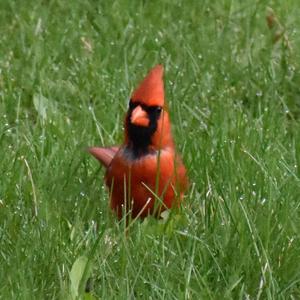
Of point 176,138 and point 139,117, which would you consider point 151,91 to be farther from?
point 176,138

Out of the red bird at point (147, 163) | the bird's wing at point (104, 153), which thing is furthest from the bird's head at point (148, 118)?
the bird's wing at point (104, 153)

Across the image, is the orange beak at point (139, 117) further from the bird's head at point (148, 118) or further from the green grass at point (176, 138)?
the green grass at point (176, 138)

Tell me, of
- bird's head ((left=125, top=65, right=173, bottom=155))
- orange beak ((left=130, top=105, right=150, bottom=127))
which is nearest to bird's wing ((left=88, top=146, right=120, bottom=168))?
bird's head ((left=125, top=65, right=173, bottom=155))

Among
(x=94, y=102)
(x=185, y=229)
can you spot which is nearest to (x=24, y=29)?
(x=94, y=102)

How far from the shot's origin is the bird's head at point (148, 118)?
404cm

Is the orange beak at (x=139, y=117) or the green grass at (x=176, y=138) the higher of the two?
the orange beak at (x=139, y=117)

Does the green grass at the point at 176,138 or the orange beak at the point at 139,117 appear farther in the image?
the orange beak at the point at 139,117

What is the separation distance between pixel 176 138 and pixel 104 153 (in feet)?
1.51

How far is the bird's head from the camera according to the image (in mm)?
4039

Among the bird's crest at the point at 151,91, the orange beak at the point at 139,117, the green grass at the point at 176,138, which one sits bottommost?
the green grass at the point at 176,138

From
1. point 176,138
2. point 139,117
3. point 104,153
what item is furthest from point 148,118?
point 176,138

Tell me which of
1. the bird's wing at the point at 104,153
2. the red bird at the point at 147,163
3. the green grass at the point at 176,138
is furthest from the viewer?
the bird's wing at the point at 104,153

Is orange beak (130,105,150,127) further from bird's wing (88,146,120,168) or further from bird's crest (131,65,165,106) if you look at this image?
bird's wing (88,146,120,168)

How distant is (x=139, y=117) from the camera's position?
4035 millimetres
